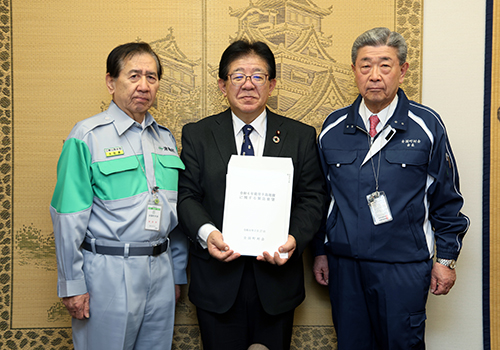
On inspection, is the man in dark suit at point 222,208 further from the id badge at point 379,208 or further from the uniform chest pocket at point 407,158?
the uniform chest pocket at point 407,158

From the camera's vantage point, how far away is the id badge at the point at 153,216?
1.71 metres

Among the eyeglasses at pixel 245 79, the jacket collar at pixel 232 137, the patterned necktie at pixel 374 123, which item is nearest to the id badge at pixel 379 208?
the patterned necktie at pixel 374 123

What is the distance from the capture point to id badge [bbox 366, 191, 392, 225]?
178cm

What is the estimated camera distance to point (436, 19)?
2354mm

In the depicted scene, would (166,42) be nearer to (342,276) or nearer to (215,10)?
(215,10)

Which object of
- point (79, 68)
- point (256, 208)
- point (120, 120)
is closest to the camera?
point (256, 208)

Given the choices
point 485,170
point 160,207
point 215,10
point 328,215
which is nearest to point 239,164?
point 160,207

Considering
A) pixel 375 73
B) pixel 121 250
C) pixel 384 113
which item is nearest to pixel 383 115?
pixel 384 113

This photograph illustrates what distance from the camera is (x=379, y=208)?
1791mm

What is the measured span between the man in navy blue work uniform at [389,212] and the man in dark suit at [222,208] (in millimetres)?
201

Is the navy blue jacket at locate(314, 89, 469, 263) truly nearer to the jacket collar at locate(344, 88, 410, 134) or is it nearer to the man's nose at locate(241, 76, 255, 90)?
the jacket collar at locate(344, 88, 410, 134)

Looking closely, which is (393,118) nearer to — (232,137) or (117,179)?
(232,137)

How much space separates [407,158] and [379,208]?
29 cm

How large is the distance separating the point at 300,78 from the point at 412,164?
3.03 ft
